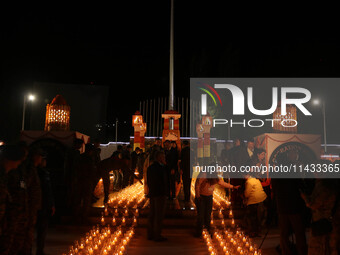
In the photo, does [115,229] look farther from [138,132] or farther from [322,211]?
→ [138,132]

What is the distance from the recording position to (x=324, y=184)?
4.43 metres

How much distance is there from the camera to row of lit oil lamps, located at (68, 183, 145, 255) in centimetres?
615

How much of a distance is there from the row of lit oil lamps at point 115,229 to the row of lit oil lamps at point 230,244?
1.68 meters

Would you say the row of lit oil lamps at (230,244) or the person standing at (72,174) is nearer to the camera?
the row of lit oil lamps at (230,244)

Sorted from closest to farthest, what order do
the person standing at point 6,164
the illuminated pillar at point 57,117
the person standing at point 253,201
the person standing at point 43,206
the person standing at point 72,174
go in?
1. the person standing at point 6,164
2. the person standing at point 43,206
3. the person standing at point 253,201
4. the person standing at point 72,174
5. the illuminated pillar at point 57,117

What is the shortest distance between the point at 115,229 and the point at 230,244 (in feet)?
9.42

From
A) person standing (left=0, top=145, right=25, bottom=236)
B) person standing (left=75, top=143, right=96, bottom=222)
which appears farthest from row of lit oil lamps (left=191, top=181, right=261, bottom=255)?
person standing (left=0, top=145, right=25, bottom=236)

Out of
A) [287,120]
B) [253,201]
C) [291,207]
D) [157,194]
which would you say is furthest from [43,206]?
[287,120]

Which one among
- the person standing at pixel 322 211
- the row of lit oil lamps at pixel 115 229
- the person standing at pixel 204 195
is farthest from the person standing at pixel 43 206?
the person standing at pixel 322 211

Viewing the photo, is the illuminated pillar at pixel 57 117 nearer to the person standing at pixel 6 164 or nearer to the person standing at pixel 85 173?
the person standing at pixel 85 173

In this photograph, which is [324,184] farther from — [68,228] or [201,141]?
[201,141]

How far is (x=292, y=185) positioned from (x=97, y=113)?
16.8 m

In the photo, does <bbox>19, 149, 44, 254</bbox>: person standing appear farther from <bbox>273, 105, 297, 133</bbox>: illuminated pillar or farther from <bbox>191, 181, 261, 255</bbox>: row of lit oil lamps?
<bbox>273, 105, 297, 133</bbox>: illuminated pillar

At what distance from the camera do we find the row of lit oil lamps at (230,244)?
6098mm
